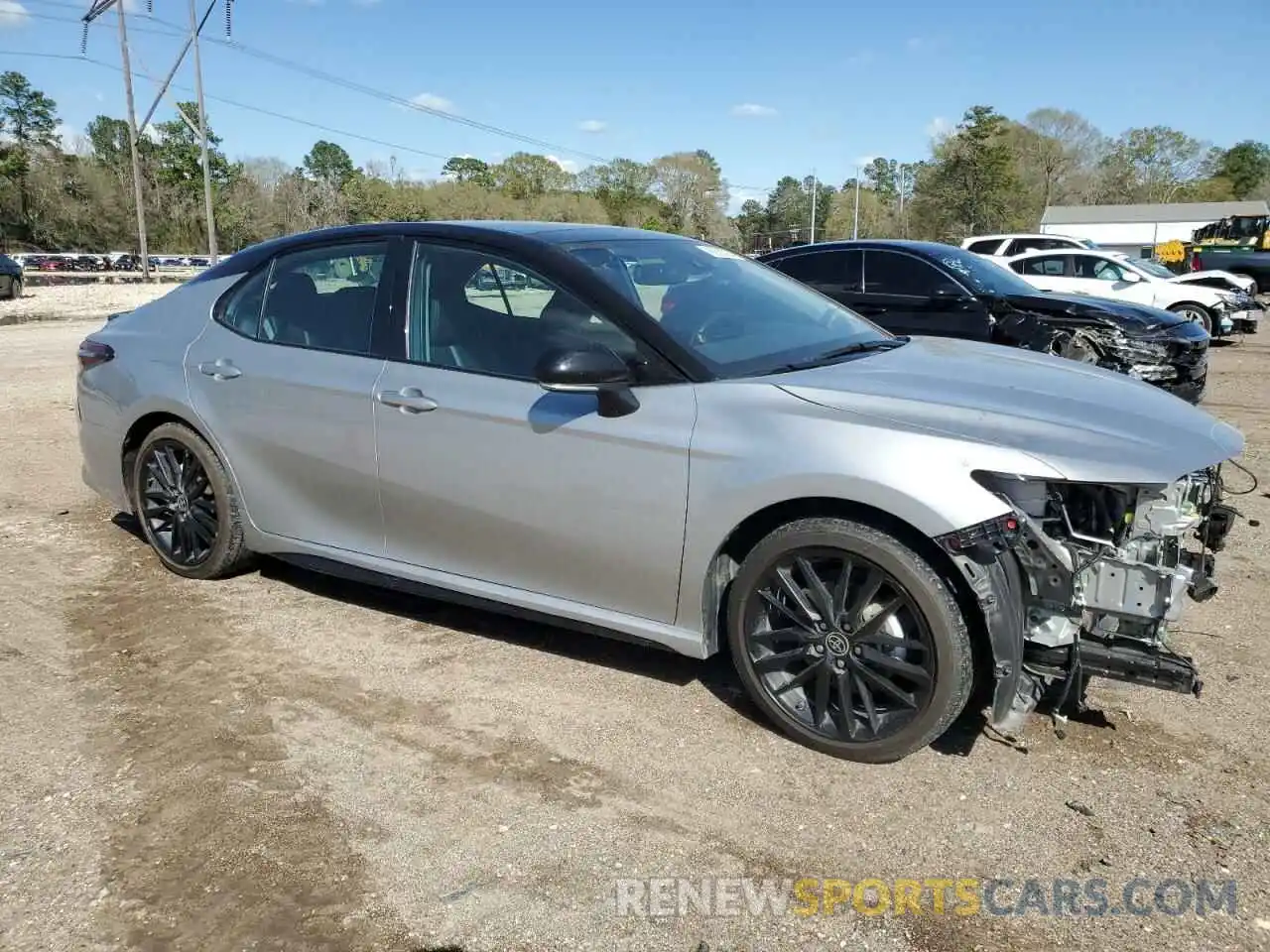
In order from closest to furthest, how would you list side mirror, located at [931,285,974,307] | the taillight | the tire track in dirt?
1. the tire track in dirt
2. the taillight
3. side mirror, located at [931,285,974,307]

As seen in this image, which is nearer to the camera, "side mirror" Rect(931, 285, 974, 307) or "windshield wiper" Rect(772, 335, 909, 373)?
"windshield wiper" Rect(772, 335, 909, 373)

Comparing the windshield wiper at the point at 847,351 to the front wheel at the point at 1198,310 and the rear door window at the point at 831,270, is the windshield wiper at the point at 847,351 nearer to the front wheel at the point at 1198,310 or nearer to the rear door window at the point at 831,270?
the rear door window at the point at 831,270

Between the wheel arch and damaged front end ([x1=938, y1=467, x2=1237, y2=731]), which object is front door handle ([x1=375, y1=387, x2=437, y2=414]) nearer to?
the wheel arch

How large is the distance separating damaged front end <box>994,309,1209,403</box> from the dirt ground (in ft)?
14.7

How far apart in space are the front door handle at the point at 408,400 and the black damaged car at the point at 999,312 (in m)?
5.46

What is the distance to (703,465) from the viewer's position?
10.8 feet

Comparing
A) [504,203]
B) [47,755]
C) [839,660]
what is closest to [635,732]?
[839,660]

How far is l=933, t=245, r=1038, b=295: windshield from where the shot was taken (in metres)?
8.85

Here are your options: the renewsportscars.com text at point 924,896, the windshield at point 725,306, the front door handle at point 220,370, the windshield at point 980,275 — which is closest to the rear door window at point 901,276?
the windshield at point 980,275

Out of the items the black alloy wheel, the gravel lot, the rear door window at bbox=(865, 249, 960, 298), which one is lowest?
the gravel lot

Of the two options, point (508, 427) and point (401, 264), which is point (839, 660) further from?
point (401, 264)

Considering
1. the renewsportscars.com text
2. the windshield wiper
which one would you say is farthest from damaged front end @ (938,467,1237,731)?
the windshield wiper

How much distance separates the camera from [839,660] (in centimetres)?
320

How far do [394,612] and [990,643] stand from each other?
2685mm
